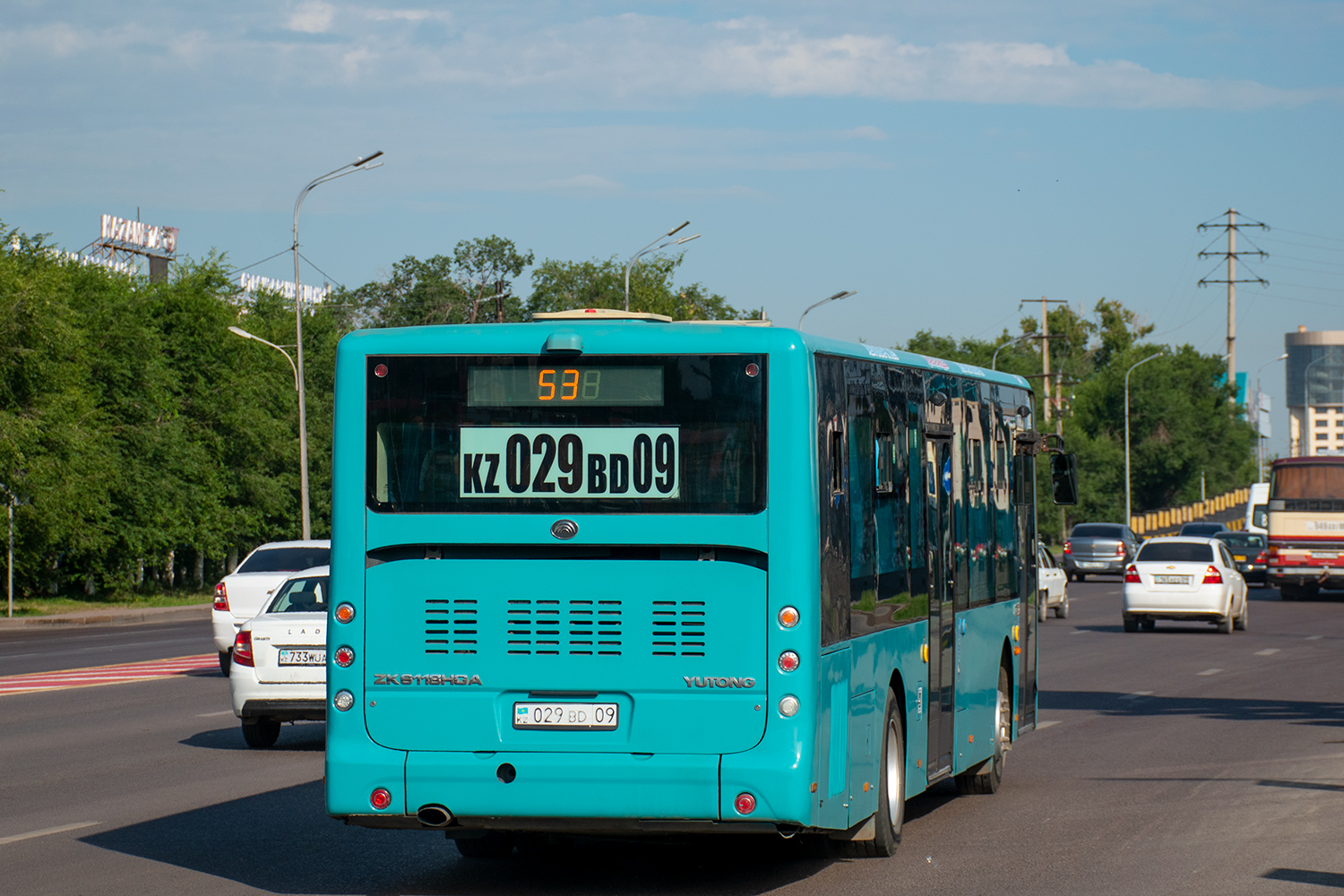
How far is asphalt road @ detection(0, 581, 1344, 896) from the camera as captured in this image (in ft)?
29.2

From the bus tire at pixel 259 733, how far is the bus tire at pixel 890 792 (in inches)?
288

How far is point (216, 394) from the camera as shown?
56125 mm

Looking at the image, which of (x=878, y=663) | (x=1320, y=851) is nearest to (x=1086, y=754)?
(x=1320, y=851)

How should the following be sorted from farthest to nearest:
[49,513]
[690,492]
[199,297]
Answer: [199,297] < [49,513] < [690,492]

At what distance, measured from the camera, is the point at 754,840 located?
33.3 feet

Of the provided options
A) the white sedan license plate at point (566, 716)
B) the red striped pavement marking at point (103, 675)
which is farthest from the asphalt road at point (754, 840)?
the red striped pavement marking at point (103, 675)

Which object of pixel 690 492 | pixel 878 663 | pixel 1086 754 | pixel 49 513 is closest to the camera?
pixel 690 492

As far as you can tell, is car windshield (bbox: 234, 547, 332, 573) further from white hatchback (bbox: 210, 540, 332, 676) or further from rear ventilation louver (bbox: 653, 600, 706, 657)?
rear ventilation louver (bbox: 653, 600, 706, 657)

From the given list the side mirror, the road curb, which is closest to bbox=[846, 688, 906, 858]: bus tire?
the side mirror

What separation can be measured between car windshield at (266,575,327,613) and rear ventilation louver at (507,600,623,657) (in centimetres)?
788

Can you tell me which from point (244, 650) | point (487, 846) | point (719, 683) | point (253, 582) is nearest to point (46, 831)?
point (487, 846)

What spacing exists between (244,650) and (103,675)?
858cm

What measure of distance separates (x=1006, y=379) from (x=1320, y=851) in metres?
4.31

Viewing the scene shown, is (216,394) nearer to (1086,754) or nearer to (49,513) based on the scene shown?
(49,513)
